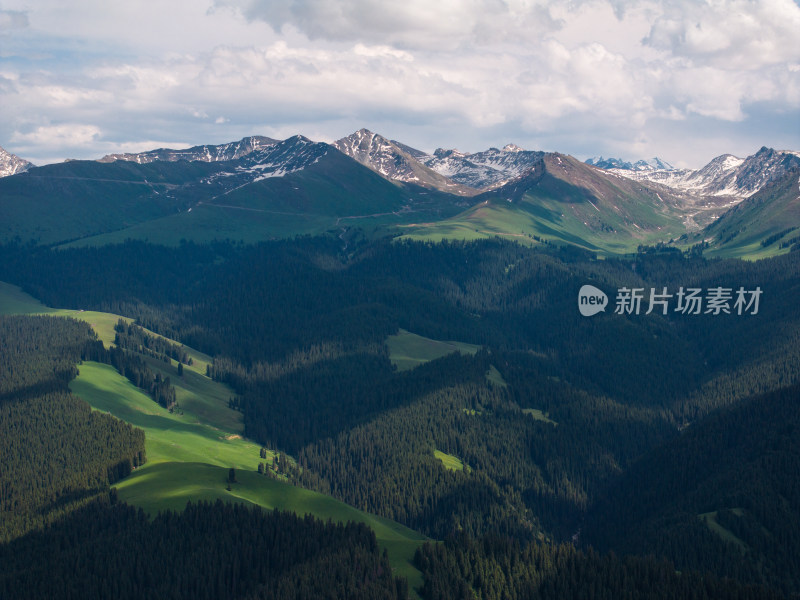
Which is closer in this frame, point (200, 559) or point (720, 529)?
point (200, 559)

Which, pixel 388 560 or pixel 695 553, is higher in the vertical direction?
pixel 388 560

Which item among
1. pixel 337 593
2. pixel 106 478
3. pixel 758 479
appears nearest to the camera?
pixel 337 593

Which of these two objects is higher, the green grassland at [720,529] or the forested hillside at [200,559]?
the forested hillside at [200,559]

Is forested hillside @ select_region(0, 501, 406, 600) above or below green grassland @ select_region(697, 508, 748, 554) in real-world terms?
above

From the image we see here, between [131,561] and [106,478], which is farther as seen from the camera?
[106,478]

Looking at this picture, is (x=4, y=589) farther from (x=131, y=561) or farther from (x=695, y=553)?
(x=695, y=553)

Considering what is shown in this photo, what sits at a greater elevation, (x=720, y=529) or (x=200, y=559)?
(x=200, y=559)

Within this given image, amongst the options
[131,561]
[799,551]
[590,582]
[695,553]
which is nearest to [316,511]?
[131,561]

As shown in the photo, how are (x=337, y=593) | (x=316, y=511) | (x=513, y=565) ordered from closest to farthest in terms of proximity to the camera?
(x=337, y=593) → (x=513, y=565) → (x=316, y=511)

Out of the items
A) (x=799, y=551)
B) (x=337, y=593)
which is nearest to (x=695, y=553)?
(x=799, y=551)

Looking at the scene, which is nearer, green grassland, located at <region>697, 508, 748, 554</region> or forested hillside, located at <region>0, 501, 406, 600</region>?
forested hillside, located at <region>0, 501, 406, 600</region>

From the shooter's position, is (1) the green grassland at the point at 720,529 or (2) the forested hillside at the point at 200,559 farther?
(1) the green grassland at the point at 720,529
